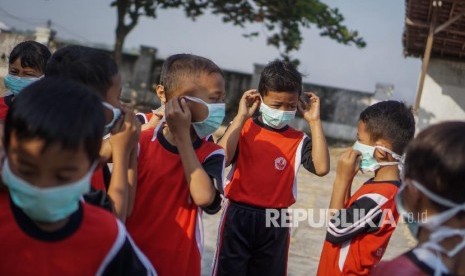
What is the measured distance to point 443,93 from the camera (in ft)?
43.0

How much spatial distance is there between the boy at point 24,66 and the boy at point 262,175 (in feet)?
3.72

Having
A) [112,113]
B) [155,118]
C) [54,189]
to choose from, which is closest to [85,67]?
[112,113]

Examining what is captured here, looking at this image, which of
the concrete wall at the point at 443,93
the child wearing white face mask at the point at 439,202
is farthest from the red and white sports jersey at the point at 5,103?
the concrete wall at the point at 443,93

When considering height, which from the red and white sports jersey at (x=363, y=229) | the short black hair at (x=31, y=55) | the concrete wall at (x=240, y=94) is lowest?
the concrete wall at (x=240, y=94)

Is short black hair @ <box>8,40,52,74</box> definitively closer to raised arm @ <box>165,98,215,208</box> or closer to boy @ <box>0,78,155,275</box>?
raised arm @ <box>165,98,215,208</box>

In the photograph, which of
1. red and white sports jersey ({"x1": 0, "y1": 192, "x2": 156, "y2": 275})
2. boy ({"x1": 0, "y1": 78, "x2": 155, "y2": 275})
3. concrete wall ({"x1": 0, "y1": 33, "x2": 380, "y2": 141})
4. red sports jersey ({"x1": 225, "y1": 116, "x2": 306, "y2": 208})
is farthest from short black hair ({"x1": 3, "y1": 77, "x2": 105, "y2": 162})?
concrete wall ({"x1": 0, "y1": 33, "x2": 380, "y2": 141})

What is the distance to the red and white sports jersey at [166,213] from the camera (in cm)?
212

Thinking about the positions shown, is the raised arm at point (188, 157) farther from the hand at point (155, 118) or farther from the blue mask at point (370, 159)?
the blue mask at point (370, 159)

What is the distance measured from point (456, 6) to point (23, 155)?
31.9 ft

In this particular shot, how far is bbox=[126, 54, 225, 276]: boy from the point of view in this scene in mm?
2098

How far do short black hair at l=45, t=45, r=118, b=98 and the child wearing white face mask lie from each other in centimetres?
107

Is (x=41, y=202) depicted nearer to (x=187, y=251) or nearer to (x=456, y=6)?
(x=187, y=251)

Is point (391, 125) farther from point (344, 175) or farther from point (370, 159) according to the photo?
point (344, 175)

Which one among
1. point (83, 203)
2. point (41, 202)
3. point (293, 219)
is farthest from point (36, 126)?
point (293, 219)
